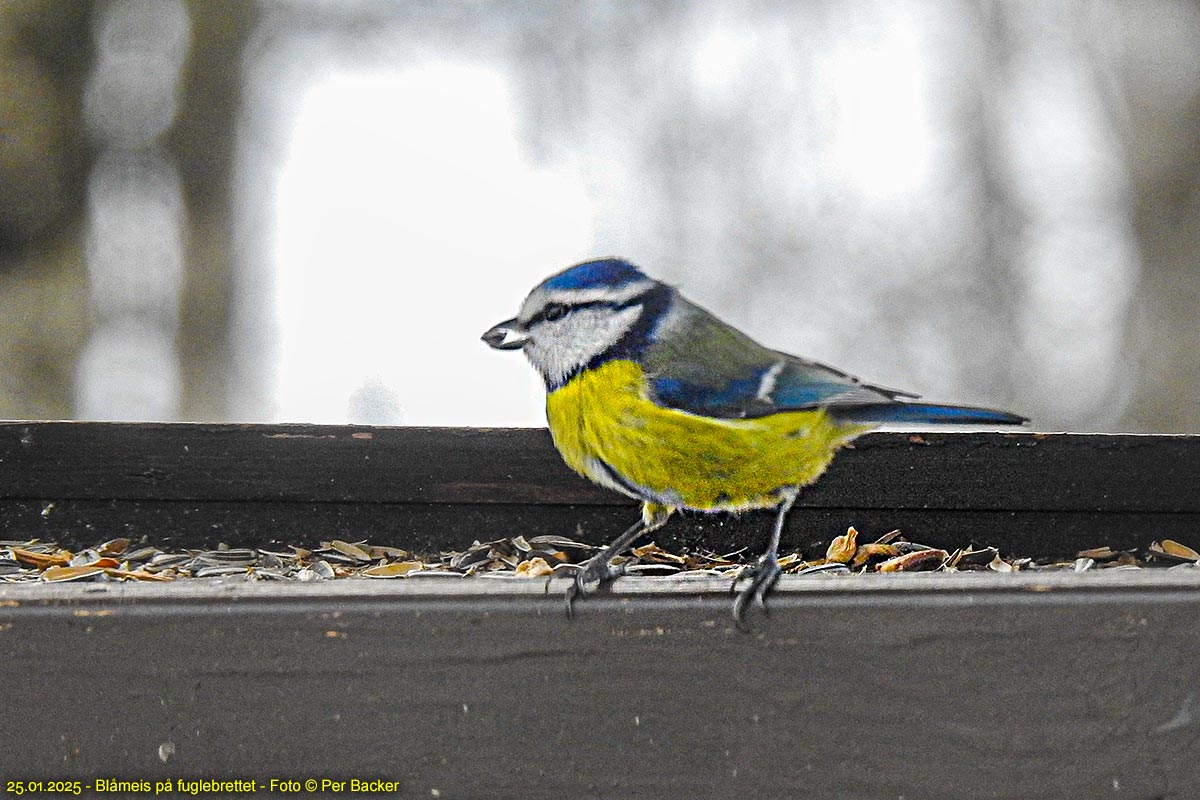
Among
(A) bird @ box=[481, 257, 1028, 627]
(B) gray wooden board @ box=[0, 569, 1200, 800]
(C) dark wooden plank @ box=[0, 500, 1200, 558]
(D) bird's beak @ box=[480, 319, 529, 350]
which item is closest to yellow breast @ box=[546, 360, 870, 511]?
(A) bird @ box=[481, 257, 1028, 627]

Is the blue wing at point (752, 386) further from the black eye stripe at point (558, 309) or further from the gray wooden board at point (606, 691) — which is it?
the gray wooden board at point (606, 691)

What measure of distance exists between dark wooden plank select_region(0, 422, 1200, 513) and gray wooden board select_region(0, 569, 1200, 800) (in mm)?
747

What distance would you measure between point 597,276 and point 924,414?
0.44 metres

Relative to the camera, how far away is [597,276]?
4.99ft

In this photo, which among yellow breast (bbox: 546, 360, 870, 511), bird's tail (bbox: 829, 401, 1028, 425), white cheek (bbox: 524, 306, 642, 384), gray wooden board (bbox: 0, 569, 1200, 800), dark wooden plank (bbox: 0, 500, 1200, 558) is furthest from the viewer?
dark wooden plank (bbox: 0, 500, 1200, 558)

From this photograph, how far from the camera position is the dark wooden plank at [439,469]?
1863 mm

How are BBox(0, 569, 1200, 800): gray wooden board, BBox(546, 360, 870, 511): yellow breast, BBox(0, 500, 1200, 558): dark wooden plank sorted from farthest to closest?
BBox(0, 500, 1200, 558): dark wooden plank, BBox(546, 360, 870, 511): yellow breast, BBox(0, 569, 1200, 800): gray wooden board

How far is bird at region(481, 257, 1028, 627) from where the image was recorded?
1365mm

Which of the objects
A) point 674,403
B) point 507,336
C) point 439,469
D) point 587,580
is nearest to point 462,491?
point 439,469

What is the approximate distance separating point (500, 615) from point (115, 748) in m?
0.37

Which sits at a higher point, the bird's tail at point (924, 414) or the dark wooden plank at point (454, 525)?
the bird's tail at point (924, 414)

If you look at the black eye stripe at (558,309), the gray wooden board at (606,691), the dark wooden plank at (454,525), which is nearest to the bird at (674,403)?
the black eye stripe at (558,309)

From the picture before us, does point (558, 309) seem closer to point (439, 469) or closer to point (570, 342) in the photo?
point (570, 342)

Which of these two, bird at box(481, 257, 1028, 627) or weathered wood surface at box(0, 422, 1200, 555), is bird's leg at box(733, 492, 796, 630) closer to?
bird at box(481, 257, 1028, 627)
